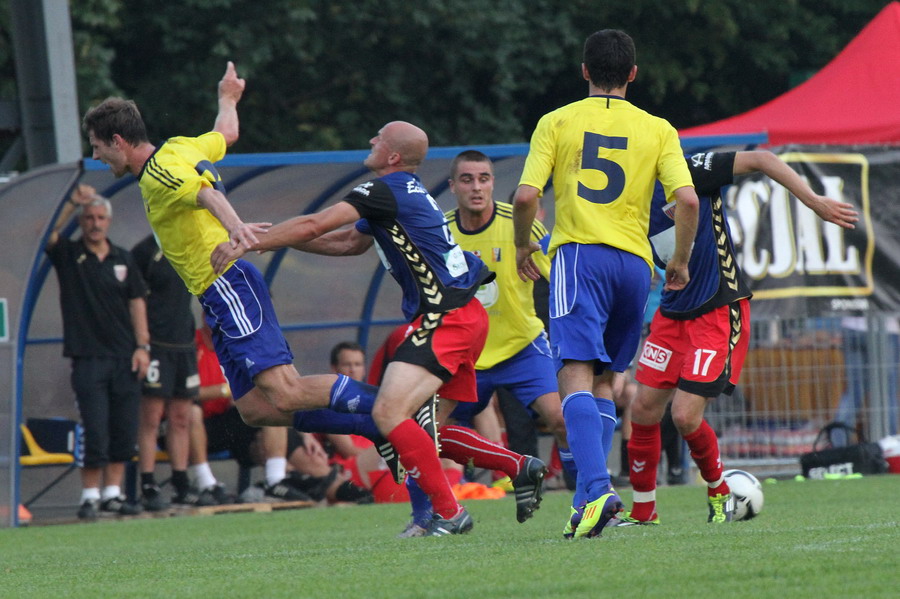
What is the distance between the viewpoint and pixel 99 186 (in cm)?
1168

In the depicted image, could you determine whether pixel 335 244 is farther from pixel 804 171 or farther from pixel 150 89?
pixel 150 89

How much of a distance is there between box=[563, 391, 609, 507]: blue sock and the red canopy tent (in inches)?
293

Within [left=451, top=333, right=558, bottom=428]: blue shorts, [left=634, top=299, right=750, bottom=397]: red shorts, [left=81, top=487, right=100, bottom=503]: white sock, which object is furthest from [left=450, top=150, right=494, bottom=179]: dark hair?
[left=81, top=487, right=100, bottom=503]: white sock

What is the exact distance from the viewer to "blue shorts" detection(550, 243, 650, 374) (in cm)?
669

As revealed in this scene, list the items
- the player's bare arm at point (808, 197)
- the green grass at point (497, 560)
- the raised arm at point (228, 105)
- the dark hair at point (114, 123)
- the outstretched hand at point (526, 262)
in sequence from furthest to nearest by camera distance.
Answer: the raised arm at point (228, 105) → the dark hair at point (114, 123) → the player's bare arm at point (808, 197) → the outstretched hand at point (526, 262) → the green grass at point (497, 560)

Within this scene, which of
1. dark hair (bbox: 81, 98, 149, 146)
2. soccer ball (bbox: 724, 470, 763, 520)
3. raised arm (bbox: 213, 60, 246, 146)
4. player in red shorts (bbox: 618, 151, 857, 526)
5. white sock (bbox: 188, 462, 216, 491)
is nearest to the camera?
player in red shorts (bbox: 618, 151, 857, 526)

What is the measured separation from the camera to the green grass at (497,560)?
15.7 feet

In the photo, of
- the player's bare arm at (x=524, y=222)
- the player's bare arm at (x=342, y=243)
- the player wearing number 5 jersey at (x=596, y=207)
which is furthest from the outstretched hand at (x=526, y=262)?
the player's bare arm at (x=342, y=243)

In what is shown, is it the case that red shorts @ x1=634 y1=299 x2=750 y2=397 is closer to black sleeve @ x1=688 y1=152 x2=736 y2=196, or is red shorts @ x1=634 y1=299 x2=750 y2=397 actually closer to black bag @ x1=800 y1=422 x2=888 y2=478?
black sleeve @ x1=688 y1=152 x2=736 y2=196

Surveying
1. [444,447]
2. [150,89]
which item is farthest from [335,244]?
[150,89]

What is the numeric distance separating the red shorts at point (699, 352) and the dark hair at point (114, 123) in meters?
2.80

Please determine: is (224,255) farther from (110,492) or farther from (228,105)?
(110,492)

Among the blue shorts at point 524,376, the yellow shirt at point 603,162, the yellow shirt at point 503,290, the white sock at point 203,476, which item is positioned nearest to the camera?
the yellow shirt at point 603,162

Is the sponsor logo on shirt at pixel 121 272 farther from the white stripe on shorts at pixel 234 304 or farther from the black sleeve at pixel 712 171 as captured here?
the black sleeve at pixel 712 171
